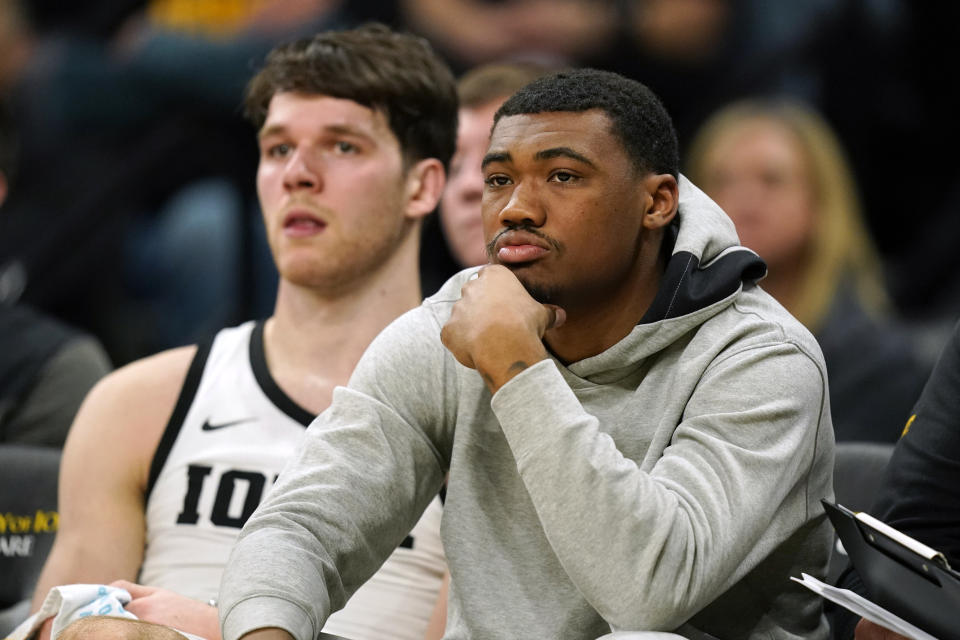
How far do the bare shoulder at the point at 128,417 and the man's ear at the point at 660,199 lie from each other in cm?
121

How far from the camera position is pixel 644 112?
215 centimetres

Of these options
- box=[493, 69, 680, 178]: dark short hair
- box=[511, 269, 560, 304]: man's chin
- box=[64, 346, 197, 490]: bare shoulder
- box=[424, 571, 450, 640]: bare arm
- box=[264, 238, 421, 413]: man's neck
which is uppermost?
box=[493, 69, 680, 178]: dark short hair

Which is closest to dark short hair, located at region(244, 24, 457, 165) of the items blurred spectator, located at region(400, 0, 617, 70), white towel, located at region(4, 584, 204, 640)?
white towel, located at region(4, 584, 204, 640)

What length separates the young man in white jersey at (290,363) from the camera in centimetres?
274

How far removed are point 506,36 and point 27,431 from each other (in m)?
2.14

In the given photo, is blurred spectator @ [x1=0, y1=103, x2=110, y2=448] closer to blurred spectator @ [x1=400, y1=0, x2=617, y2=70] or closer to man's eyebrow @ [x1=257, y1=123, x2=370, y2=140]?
man's eyebrow @ [x1=257, y1=123, x2=370, y2=140]

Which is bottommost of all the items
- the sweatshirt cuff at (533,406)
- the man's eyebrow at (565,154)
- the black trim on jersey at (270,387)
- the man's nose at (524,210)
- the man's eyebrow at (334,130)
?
the black trim on jersey at (270,387)

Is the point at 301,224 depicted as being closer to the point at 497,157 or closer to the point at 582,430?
the point at 497,157

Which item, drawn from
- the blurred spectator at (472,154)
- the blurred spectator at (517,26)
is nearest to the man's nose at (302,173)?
the blurred spectator at (472,154)

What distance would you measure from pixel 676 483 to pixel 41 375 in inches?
86.7

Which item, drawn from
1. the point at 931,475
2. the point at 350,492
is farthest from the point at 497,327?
the point at 931,475

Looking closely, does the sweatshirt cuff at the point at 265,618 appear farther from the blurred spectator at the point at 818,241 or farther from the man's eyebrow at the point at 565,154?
the blurred spectator at the point at 818,241

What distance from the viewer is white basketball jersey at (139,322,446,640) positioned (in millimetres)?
2695

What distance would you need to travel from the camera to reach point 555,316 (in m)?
2.08
